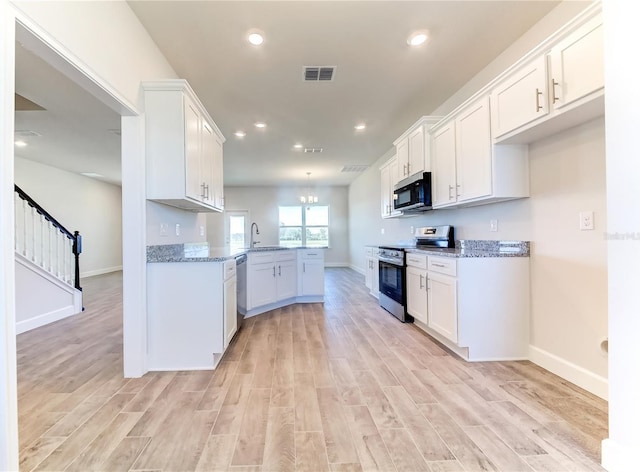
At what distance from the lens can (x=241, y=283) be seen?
Answer: 11.2 ft

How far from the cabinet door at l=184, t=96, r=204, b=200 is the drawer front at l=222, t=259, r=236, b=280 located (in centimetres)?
67

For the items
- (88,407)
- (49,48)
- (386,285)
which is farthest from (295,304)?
(49,48)

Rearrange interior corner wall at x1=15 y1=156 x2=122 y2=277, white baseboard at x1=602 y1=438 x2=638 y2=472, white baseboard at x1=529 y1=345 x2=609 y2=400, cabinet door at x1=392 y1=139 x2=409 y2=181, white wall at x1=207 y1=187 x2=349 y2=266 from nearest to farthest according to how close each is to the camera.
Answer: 1. white baseboard at x1=602 y1=438 x2=638 y2=472
2. white baseboard at x1=529 y1=345 x2=609 y2=400
3. cabinet door at x1=392 y1=139 x2=409 y2=181
4. interior corner wall at x1=15 y1=156 x2=122 y2=277
5. white wall at x1=207 y1=187 x2=349 y2=266

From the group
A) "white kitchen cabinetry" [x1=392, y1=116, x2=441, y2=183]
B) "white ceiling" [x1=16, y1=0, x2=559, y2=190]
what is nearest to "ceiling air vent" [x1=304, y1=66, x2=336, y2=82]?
"white ceiling" [x1=16, y1=0, x2=559, y2=190]

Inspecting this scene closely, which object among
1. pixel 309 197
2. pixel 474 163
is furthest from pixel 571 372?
pixel 309 197

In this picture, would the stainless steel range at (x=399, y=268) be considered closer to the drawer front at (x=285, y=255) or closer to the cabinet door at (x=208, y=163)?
the drawer front at (x=285, y=255)

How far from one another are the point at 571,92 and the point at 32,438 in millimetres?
3694

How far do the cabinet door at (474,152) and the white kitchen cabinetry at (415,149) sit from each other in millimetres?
567

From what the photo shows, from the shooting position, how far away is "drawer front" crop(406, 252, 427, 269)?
123 inches

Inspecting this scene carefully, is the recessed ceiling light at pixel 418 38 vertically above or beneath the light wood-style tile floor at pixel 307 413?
above

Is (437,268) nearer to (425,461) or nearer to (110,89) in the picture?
(425,461)

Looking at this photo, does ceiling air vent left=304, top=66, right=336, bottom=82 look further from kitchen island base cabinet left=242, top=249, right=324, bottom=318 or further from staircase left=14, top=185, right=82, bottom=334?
staircase left=14, top=185, right=82, bottom=334


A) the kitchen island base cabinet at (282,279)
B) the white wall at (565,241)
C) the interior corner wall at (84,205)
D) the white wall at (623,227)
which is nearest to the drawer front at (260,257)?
the kitchen island base cabinet at (282,279)

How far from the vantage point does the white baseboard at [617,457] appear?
123 centimetres
